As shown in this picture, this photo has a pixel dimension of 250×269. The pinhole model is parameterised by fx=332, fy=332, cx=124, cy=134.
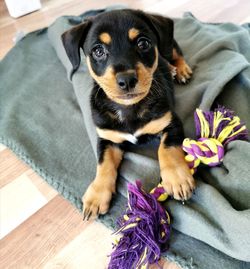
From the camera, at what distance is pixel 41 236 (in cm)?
128

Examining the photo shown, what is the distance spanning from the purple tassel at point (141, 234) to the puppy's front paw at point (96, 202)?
0.11 meters

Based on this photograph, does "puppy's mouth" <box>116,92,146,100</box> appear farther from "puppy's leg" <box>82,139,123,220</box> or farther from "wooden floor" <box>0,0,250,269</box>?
"wooden floor" <box>0,0,250,269</box>

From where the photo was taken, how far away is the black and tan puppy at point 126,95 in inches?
45.5

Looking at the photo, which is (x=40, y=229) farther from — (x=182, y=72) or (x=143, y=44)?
(x=182, y=72)

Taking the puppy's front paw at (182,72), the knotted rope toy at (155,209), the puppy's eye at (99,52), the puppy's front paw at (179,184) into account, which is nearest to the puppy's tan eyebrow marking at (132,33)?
the puppy's eye at (99,52)

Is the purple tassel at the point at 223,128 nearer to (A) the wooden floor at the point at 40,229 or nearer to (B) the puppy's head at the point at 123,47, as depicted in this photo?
(B) the puppy's head at the point at 123,47

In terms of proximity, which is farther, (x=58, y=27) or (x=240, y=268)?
(x=58, y=27)

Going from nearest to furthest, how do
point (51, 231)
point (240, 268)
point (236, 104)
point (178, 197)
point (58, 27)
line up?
point (240, 268) → point (178, 197) → point (51, 231) → point (236, 104) → point (58, 27)

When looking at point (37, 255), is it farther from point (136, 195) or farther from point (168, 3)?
point (168, 3)

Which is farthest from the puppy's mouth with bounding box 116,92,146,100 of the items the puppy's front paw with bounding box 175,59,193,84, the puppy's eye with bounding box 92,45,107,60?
the puppy's front paw with bounding box 175,59,193,84

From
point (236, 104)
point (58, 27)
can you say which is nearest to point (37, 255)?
point (236, 104)

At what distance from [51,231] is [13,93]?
3.49 feet

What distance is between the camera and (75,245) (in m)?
1.22

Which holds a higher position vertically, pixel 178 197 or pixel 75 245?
pixel 178 197
